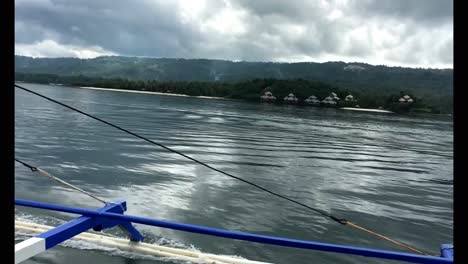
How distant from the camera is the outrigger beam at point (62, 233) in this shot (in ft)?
13.2

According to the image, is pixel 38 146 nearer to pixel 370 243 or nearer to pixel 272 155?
pixel 272 155

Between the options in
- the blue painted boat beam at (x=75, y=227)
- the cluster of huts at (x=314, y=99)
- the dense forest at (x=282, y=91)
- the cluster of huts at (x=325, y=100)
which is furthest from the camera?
the cluster of huts at (x=314, y=99)

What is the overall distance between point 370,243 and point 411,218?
3.18m

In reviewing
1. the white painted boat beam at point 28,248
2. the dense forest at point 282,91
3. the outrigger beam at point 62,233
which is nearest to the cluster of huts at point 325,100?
the dense forest at point 282,91

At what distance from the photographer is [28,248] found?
13.3 ft

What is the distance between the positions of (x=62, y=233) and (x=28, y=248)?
547mm

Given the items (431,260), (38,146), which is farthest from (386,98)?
(431,260)

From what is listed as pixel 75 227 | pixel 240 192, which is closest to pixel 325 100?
pixel 240 192

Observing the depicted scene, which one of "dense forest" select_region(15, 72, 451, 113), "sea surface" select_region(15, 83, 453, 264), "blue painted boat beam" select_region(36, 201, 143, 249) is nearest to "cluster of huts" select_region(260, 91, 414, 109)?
"dense forest" select_region(15, 72, 451, 113)

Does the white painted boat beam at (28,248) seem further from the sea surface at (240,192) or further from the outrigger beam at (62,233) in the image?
the sea surface at (240,192)

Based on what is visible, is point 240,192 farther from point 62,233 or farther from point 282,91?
point 282,91

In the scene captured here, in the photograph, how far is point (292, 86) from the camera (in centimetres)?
17750

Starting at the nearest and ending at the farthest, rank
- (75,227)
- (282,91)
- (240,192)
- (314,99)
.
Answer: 1. (75,227)
2. (240,192)
3. (314,99)
4. (282,91)

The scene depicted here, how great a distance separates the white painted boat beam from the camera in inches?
155
